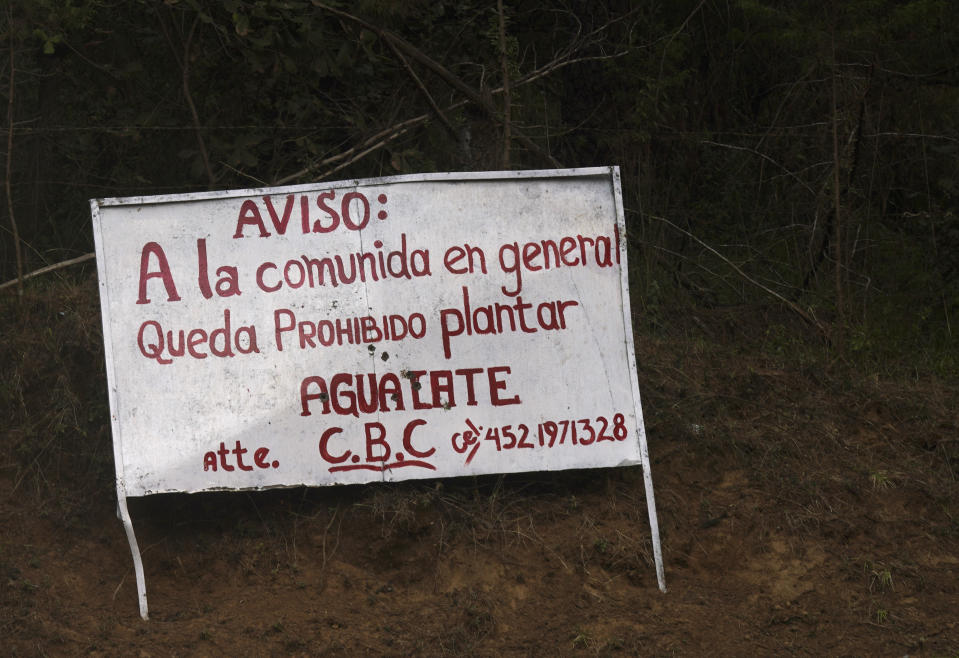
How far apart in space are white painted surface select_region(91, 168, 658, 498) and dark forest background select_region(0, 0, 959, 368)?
1313 millimetres

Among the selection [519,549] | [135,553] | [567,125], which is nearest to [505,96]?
[519,549]

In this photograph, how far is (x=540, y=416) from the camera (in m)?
4.75

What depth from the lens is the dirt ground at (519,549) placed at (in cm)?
437

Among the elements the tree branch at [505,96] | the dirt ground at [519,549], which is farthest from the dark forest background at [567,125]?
the dirt ground at [519,549]

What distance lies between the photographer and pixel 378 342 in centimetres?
475

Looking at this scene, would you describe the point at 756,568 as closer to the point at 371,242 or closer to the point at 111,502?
the point at 371,242

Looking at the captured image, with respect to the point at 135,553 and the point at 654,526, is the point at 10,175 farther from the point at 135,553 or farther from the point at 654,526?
the point at 654,526

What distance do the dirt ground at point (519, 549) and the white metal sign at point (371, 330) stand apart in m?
0.34

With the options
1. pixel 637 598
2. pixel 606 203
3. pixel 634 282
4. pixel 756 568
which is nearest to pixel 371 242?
pixel 606 203

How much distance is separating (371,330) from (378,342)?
0.06 meters

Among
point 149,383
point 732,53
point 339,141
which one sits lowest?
point 149,383

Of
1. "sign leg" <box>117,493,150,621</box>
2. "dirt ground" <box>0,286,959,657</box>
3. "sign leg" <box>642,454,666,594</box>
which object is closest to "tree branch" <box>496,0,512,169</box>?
"dirt ground" <box>0,286,959,657</box>

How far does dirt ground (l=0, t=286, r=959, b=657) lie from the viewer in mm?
4371

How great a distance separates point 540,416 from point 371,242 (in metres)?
1.12
